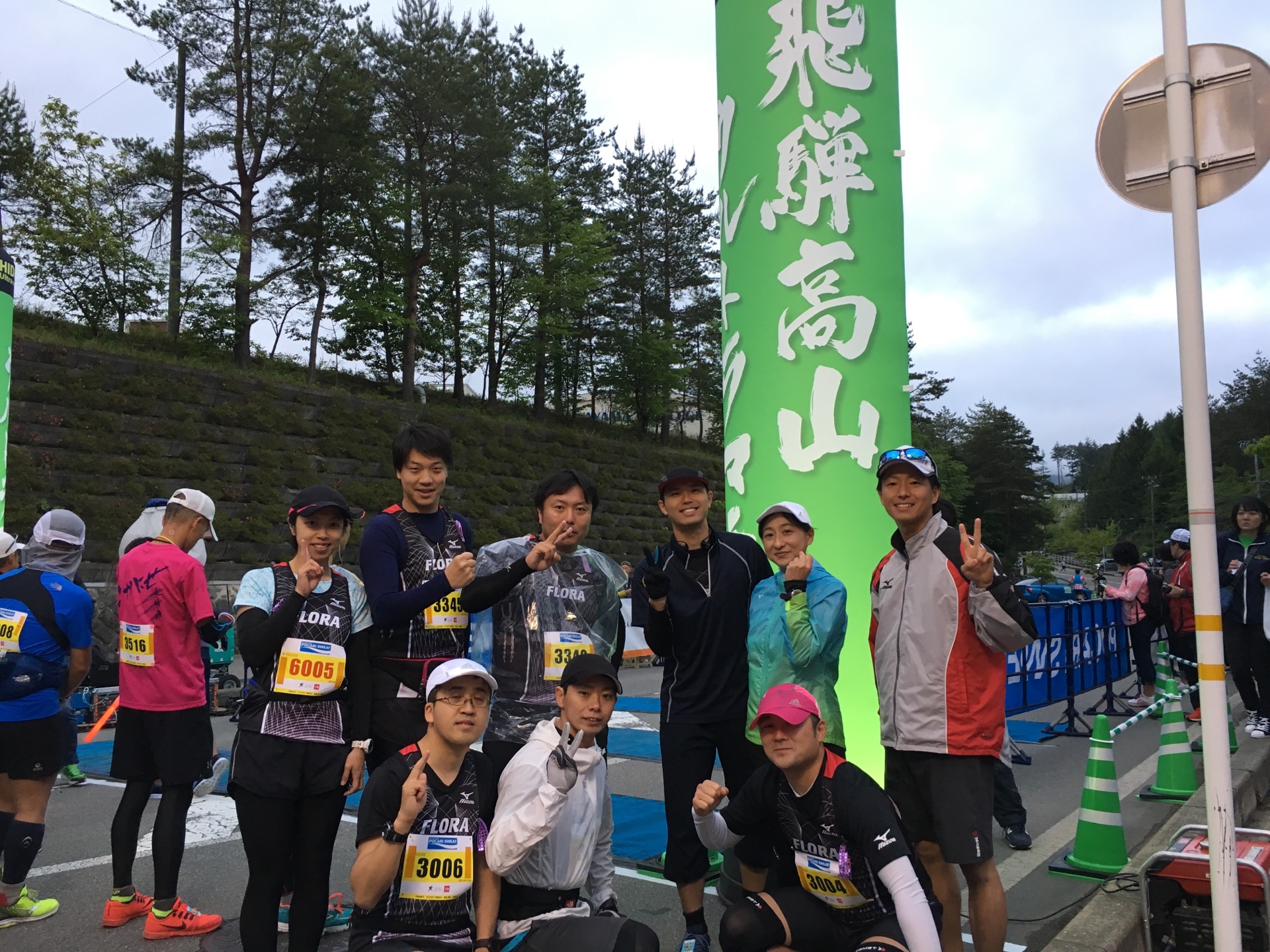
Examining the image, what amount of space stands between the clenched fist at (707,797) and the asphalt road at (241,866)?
1.29m

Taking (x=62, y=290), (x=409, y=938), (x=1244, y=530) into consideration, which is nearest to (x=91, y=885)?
(x=409, y=938)

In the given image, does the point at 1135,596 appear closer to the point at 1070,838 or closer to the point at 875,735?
the point at 1070,838

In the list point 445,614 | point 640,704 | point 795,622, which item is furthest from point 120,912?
point 640,704

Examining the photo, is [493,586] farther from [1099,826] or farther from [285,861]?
[1099,826]

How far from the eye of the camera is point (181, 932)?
3977 millimetres

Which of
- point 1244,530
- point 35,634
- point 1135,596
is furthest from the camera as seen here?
point 1135,596

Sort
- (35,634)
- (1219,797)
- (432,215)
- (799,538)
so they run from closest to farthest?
(1219,797) < (799,538) < (35,634) < (432,215)

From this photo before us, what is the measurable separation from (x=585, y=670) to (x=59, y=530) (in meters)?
3.32

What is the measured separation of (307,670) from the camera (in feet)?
11.1

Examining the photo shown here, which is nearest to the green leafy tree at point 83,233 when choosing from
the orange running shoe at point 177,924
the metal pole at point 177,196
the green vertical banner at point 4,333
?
the metal pole at point 177,196

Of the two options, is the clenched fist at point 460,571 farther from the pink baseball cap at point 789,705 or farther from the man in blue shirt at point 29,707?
the man in blue shirt at point 29,707

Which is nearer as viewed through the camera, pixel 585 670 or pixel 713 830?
pixel 585 670

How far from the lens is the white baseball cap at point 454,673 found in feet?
9.37

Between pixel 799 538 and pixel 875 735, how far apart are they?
1652mm
